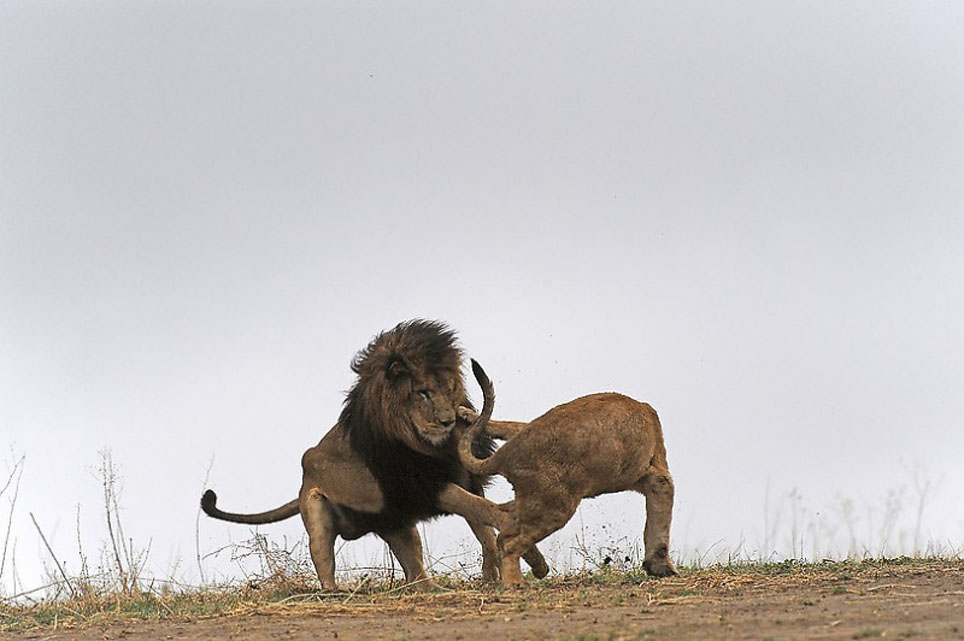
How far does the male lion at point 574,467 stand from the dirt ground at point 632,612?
0.31m

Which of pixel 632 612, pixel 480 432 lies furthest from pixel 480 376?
pixel 632 612

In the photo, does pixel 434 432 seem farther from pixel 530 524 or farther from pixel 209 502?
pixel 209 502

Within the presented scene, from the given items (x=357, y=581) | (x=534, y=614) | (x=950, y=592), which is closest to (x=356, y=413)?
(x=357, y=581)

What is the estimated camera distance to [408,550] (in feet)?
30.9

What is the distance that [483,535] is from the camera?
8.77 meters

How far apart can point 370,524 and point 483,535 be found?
2.85ft

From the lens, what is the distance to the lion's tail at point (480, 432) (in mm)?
8297

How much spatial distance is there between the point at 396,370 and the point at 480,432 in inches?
28.6

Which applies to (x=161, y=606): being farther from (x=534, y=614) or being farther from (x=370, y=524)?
(x=534, y=614)

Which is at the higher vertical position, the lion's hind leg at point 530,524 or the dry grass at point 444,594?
the lion's hind leg at point 530,524

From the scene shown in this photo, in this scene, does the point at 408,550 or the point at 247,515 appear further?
the point at 247,515

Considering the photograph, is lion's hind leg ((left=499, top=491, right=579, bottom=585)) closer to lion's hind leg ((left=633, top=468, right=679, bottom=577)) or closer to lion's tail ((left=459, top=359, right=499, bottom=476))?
lion's tail ((left=459, top=359, right=499, bottom=476))

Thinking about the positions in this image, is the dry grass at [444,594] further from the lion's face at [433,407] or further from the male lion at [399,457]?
the lion's face at [433,407]

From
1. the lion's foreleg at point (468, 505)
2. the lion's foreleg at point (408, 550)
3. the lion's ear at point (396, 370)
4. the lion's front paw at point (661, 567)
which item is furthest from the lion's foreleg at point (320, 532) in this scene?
the lion's front paw at point (661, 567)
